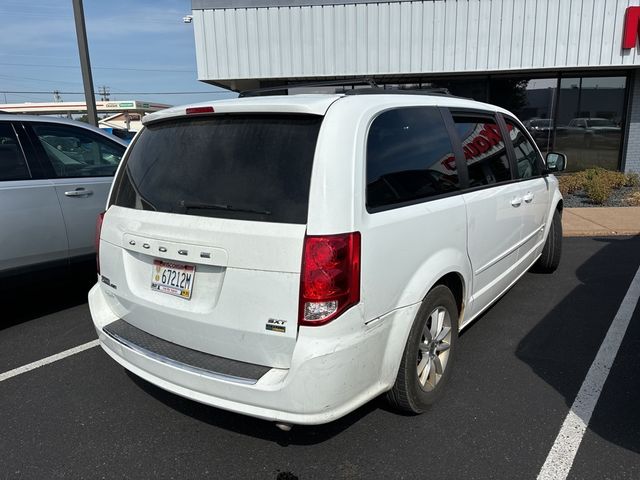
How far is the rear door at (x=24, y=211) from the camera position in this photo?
4.08 meters

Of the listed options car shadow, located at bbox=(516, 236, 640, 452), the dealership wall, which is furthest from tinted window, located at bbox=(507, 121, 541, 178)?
the dealership wall

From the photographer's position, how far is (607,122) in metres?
12.5

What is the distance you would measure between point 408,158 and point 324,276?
96cm

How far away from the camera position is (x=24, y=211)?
4164mm

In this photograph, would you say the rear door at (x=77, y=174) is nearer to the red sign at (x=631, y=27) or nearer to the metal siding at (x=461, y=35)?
the metal siding at (x=461, y=35)

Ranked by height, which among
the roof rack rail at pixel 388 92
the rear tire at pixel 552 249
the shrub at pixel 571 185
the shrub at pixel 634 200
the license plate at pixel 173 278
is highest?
the roof rack rail at pixel 388 92

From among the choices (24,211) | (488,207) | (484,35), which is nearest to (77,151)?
(24,211)

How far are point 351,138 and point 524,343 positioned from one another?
2506mm

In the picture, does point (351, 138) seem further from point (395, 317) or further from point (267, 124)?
point (395, 317)

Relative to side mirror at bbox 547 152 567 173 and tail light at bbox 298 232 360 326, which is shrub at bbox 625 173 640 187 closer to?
side mirror at bbox 547 152 567 173

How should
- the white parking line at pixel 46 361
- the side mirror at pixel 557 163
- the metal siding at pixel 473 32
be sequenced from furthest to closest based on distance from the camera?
the metal siding at pixel 473 32 < the side mirror at pixel 557 163 < the white parking line at pixel 46 361

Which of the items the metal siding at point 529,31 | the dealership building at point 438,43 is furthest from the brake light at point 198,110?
the metal siding at point 529,31

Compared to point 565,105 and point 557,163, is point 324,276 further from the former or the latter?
point 565,105

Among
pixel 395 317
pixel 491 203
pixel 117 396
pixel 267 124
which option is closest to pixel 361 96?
pixel 267 124
